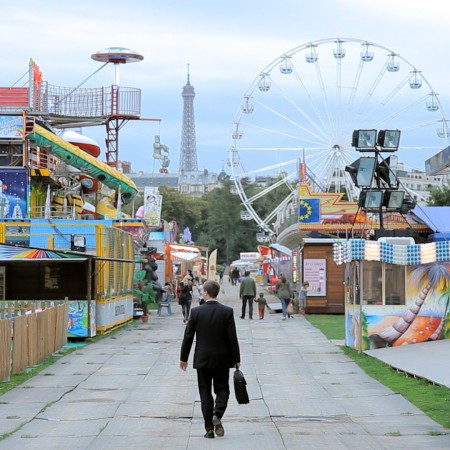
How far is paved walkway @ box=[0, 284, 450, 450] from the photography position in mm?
10656

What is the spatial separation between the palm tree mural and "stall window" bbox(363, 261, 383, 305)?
640mm

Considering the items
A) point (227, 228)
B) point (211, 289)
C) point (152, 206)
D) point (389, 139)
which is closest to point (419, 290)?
point (389, 139)

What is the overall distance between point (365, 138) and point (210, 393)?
12.8 meters

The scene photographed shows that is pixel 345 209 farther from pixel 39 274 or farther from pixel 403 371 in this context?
pixel 403 371

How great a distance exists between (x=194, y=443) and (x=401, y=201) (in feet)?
41.8

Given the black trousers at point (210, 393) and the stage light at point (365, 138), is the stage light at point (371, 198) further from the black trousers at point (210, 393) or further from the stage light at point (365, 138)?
the black trousers at point (210, 393)

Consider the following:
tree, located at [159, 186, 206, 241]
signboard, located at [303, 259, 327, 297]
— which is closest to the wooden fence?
signboard, located at [303, 259, 327, 297]

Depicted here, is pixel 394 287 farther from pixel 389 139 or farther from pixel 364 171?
pixel 389 139

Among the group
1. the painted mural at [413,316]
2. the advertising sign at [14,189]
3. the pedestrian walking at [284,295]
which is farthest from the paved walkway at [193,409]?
the advertising sign at [14,189]

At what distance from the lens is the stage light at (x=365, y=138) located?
22.7m

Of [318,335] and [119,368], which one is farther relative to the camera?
[318,335]

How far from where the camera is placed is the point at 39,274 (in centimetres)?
2816

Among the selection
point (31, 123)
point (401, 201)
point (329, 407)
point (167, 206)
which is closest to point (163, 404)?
point (329, 407)

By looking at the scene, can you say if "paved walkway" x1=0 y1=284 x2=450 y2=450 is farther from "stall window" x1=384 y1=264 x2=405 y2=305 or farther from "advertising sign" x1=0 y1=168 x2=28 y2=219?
"advertising sign" x1=0 y1=168 x2=28 y2=219
